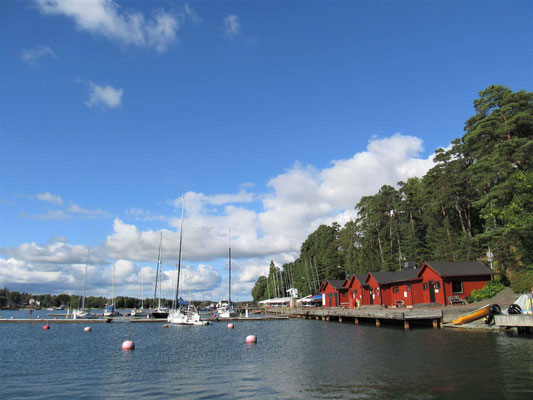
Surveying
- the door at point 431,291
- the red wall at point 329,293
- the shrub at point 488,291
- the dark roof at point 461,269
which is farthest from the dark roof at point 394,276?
the red wall at point 329,293

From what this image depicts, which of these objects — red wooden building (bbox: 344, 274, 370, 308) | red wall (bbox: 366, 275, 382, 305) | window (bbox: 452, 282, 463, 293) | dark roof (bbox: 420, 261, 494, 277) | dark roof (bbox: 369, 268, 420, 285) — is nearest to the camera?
dark roof (bbox: 420, 261, 494, 277)

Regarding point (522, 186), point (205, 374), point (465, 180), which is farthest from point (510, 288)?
point (205, 374)

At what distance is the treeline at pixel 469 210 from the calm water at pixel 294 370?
13.8 m

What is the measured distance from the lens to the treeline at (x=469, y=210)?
37.2 metres

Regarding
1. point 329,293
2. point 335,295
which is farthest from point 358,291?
point 329,293

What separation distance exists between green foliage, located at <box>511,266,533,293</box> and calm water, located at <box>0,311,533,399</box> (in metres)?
8.95

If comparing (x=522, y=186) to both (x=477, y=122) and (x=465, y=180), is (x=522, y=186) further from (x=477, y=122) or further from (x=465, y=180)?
(x=465, y=180)

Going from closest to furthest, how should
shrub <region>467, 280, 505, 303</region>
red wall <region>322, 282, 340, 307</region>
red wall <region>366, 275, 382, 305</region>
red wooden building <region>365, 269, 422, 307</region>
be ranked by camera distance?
shrub <region>467, 280, 505, 303</region> → red wooden building <region>365, 269, 422, 307</region> → red wall <region>366, 275, 382, 305</region> → red wall <region>322, 282, 340, 307</region>

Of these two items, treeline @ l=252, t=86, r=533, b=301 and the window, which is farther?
the window

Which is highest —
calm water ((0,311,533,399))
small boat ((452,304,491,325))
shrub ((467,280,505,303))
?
shrub ((467,280,505,303))

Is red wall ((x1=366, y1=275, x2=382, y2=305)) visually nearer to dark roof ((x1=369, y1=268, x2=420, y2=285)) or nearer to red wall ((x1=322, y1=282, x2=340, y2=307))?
dark roof ((x1=369, y1=268, x2=420, y2=285))

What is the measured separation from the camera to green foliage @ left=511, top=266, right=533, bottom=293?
3531cm

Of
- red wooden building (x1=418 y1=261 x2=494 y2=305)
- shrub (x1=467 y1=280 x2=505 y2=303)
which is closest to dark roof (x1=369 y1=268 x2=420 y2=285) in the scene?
red wooden building (x1=418 y1=261 x2=494 y2=305)

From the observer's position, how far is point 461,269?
45.6 m
